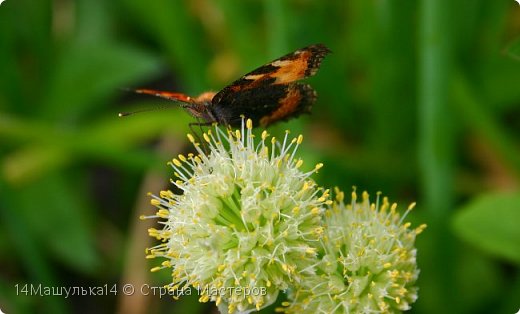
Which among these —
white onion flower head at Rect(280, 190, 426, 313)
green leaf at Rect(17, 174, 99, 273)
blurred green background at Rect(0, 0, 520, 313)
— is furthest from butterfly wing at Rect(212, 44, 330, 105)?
green leaf at Rect(17, 174, 99, 273)

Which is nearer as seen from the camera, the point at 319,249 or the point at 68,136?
the point at 319,249

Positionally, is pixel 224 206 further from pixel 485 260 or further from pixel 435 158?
pixel 485 260

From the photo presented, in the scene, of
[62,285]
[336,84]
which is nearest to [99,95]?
[62,285]

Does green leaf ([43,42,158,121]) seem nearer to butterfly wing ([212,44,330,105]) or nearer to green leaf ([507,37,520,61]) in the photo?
butterfly wing ([212,44,330,105])

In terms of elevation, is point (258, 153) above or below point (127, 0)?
below

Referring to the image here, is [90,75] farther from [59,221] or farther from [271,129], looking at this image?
[271,129]

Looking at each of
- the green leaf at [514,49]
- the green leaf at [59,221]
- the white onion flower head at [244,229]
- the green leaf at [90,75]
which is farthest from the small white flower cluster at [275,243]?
the green leaf at [90,75]

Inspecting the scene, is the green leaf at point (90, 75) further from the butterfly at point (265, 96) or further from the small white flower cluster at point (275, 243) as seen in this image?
the small white flower cluster at point (275, 243)
